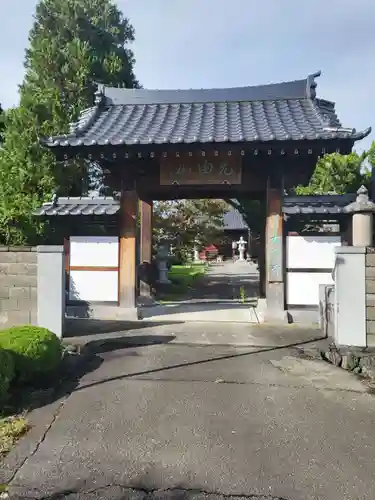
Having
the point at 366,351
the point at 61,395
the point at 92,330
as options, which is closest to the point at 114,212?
the point at 92,330

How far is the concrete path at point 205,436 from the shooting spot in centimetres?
296

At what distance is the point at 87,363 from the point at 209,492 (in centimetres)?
352

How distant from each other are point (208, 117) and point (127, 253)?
4006 millimetres

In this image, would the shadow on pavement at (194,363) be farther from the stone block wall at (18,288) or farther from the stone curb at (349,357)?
the stone block wall at (18,288)

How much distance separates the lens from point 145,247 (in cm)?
1405

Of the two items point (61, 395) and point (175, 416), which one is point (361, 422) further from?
point (61, 395)

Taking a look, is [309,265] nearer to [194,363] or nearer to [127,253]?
[127,253]

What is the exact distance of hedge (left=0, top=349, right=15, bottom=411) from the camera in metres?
4.18

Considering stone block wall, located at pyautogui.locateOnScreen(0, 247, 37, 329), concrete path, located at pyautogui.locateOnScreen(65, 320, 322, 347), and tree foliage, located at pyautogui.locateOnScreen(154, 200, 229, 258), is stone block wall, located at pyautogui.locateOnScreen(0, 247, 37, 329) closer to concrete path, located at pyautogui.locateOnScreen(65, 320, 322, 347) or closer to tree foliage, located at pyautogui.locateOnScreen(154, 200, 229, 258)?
concrete path, located at pyautogui.locateOnScreen(65, 320, 322, 347)

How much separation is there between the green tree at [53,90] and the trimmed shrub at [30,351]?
4280mm

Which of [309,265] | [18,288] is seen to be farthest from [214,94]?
[18,288]

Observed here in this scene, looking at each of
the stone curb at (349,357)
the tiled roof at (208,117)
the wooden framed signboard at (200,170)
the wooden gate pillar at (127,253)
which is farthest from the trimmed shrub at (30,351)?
the wooden framed signboard at (200,170)

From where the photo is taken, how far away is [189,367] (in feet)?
19.0

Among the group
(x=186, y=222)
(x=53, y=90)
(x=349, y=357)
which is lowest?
(x=349, y=357)
